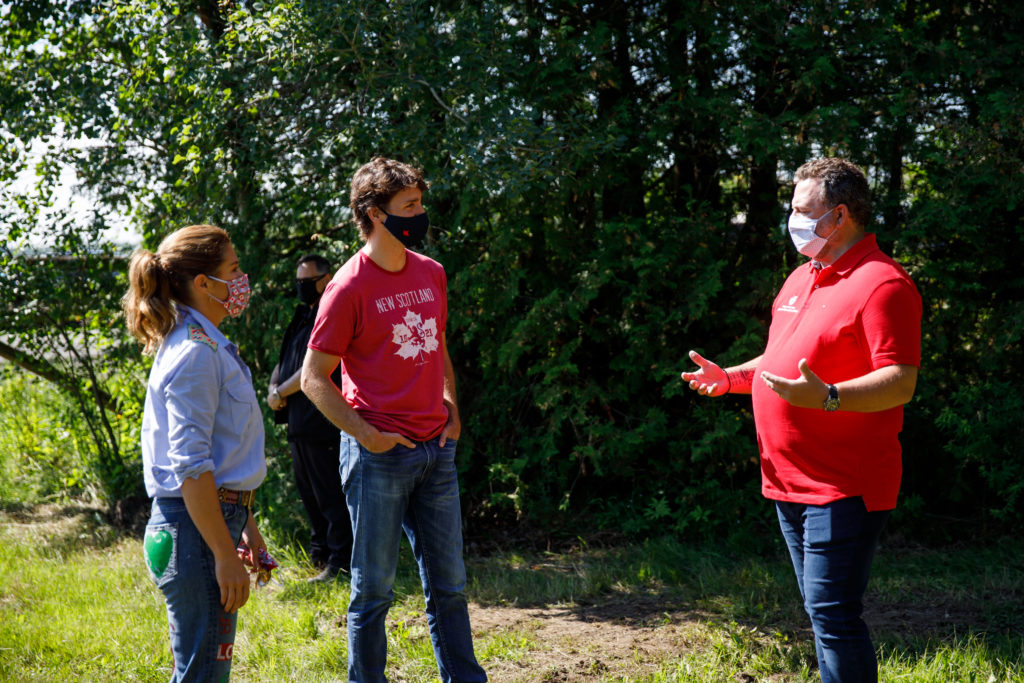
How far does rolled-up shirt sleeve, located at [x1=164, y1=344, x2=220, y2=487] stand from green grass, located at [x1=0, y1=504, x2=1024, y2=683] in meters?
2.11

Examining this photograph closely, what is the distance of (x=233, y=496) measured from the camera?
2.51m

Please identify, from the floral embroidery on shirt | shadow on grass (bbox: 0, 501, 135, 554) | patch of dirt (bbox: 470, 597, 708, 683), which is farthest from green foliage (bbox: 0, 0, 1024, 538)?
the floral embroidery on shirt

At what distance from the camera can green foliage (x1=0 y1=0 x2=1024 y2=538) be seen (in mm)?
5320

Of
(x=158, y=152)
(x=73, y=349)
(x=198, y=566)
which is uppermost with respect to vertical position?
(x=158, y=152)

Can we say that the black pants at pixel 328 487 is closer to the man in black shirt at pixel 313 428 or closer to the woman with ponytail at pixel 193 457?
the man in black shirt at pixel 313 428

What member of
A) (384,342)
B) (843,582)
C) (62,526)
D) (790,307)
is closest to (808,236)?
(790,307)

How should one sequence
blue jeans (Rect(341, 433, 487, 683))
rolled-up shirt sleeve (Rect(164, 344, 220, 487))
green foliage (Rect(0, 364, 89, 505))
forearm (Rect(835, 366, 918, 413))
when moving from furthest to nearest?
green foliage (Rect(0, 364, 89, 505)) → blue jeans (Rect(341, 433, 487, 683)) → forearm (Rect(835, 366, 918, 413)) → rolled-up shirt sleeve (Rect(164, 344, 220, 487))

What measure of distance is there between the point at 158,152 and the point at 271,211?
1.13 metres

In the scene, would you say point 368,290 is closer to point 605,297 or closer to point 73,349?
point 605,297

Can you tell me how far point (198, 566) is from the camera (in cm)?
238

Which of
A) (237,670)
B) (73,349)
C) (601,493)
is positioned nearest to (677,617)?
(601,493)

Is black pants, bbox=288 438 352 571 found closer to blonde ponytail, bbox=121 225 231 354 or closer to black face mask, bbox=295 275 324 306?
black face mask, bbox=295 275 324 306

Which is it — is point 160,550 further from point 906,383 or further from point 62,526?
point 62,526

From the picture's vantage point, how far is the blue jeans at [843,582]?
107 inches
